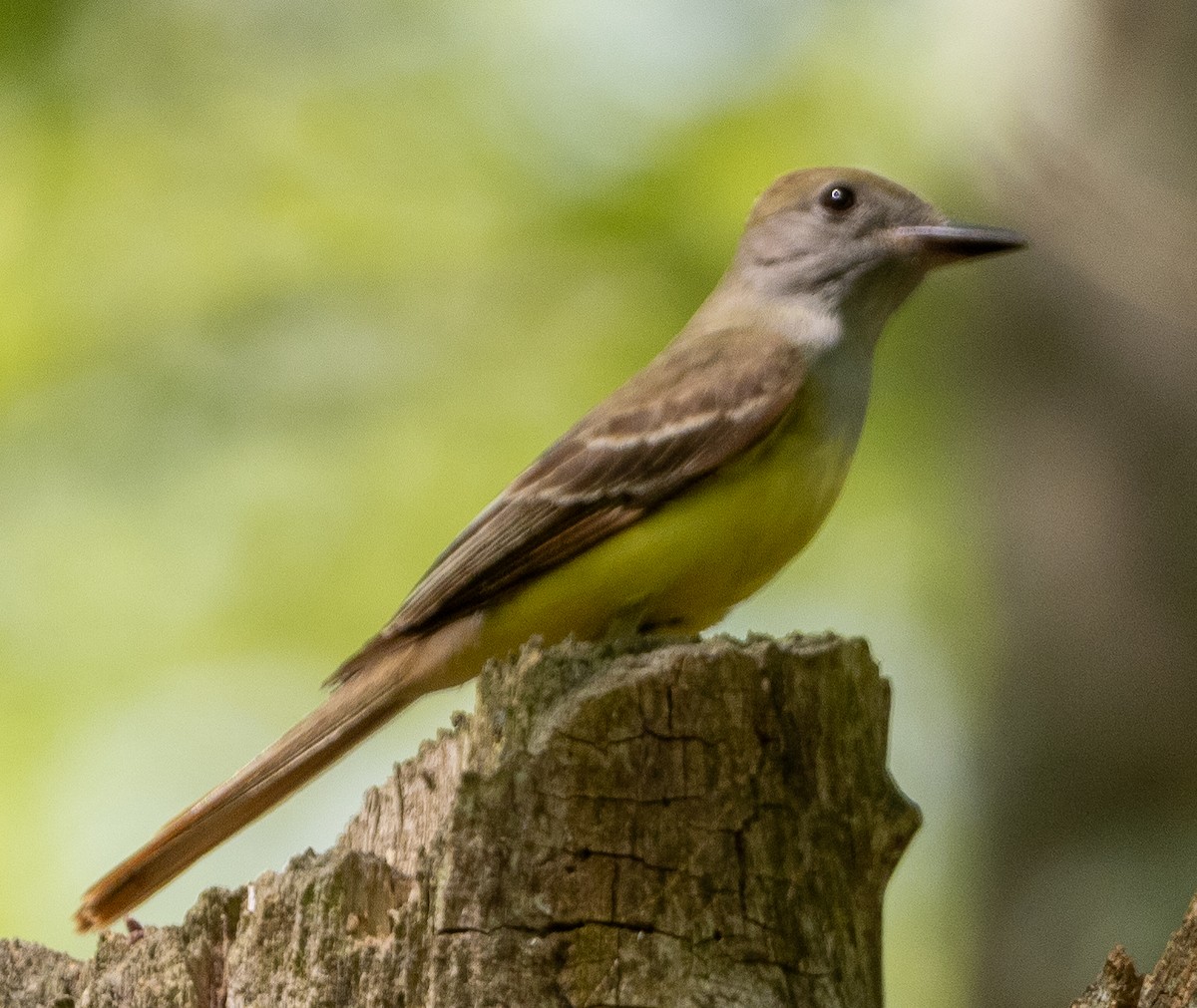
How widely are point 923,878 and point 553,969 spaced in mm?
7661

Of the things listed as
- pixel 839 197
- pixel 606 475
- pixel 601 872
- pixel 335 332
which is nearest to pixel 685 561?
pixel 606 475

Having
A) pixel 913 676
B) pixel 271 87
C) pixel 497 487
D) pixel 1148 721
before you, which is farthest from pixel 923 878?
pixel 271 87

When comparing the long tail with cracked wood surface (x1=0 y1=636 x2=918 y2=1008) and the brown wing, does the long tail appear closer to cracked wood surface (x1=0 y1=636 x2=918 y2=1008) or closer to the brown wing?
the brown wing

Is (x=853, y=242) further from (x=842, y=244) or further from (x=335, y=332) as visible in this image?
(x=335, y=332)

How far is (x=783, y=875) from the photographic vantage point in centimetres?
344

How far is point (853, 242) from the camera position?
679 cm

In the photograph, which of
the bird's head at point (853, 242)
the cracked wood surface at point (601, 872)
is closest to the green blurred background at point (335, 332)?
the bird's head at point (853, 242)

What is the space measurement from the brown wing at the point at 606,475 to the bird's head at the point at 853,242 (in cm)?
57

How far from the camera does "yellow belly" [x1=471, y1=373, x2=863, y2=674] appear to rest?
553 centimetres

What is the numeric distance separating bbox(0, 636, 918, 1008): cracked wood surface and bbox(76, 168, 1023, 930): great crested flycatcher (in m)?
1.61

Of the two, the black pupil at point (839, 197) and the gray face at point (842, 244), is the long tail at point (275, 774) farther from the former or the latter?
the black pupil at point (839, 197)

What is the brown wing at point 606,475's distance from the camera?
5.60 metres

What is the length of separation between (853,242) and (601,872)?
401cm

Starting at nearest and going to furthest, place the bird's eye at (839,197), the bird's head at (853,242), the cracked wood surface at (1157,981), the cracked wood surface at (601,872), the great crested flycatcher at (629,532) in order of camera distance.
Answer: the cracked wood surface at (1157,981) < the cracked wood surface at (601,872) < the great crested flycatcher at (629,532) < the bird's head at (853,242) < the bird's eye at (839,197)
